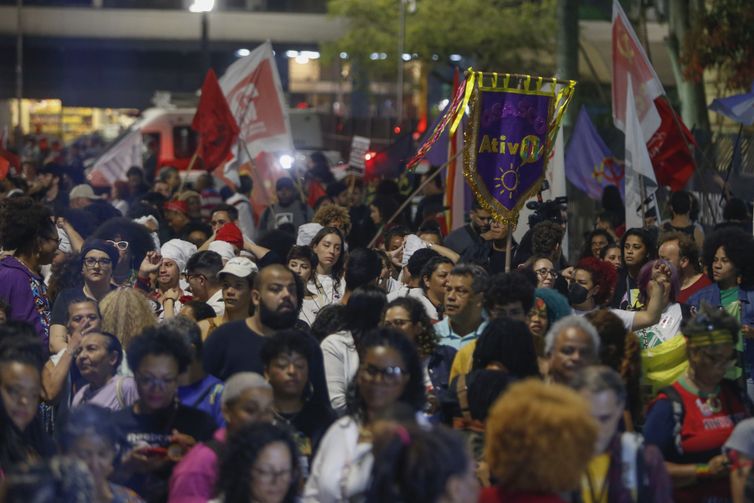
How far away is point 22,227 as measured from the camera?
29.2ft

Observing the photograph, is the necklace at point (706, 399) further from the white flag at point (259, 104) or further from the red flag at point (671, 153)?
the white flag at point (259, 104)

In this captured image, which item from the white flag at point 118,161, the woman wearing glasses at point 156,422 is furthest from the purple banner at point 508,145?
the white flag at point 118,161

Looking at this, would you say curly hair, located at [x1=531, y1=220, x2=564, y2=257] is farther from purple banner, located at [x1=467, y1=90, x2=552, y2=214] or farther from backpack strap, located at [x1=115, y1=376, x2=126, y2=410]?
backpack strap, located at [x1=115, y1=376, x2=126, y2=410]

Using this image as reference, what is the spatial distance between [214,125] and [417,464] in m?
12.2

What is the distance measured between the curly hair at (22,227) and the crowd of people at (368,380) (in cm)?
1

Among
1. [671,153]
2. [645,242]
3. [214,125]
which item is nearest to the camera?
[645,242]

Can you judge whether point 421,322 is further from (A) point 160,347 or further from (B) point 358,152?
(B) point 358,152

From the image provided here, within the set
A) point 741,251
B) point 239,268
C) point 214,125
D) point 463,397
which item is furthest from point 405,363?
point 214,125

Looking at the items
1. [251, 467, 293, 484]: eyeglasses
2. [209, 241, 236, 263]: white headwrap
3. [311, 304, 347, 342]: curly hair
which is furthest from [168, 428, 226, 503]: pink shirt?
[209, 241, 236, 263]: white headwrap

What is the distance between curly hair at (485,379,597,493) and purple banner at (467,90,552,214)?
5.75 metres

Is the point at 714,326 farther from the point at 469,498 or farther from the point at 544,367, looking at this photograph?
the point at 469,498

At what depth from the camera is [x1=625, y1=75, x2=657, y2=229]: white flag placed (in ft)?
42.6

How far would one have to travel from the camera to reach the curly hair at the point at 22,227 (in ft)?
29.1

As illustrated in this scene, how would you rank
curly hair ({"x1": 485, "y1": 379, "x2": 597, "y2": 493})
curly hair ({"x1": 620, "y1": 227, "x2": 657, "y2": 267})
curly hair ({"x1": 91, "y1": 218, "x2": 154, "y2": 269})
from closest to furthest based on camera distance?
curly hair ({"x1": 485, "y1": 379, "x2": 597, "y2": 493}) < curly hair ({"x1": 91, "y1": 218, "x2": 154, "y2": 269}) < curly hair ({"x1": 620, "y1": 227, "x2": 657, "y2": 267})
